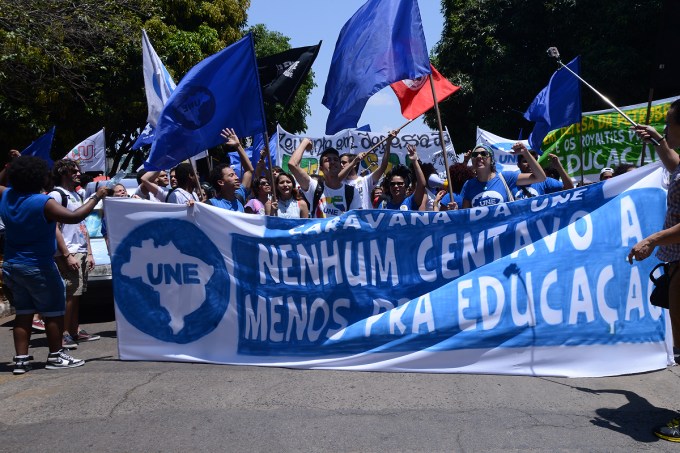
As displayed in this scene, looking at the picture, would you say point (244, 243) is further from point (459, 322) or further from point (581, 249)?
point (581, 249)

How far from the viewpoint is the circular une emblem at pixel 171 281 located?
21.0 ft

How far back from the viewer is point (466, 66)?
93.8ft

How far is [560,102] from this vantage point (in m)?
9.49

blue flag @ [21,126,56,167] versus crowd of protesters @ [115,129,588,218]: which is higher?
blue flag @ [21,126,56,167]

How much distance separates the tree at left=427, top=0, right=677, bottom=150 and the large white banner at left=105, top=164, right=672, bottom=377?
1819 centimetres

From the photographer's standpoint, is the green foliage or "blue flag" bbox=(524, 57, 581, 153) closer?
"blue flag" bbox=(524, 57, 581, 153)

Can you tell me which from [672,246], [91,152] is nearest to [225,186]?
[672,246]

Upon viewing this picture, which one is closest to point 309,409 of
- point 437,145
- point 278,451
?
point 278,451

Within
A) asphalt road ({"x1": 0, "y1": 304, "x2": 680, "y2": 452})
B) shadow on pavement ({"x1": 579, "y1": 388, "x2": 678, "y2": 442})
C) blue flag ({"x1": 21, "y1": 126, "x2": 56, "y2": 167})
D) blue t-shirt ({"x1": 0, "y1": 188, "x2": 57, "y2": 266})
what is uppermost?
blue flag ({"x1": 21, "y1": 126, "x2": 56, "y2": 167})

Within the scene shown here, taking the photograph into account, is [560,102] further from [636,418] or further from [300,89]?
[300,89]

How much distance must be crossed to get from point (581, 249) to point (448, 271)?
3.23 feet

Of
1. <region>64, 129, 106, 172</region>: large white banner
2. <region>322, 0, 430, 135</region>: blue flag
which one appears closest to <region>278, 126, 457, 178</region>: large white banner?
<region>64, 129, 106, 172</region>: large white banner

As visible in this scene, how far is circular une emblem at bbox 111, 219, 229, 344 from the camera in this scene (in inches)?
252

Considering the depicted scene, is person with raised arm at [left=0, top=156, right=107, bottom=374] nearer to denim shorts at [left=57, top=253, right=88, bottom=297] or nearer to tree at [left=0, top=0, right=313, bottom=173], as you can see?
denim shorts at [left=57, top=253, right=88, bottom=297]
